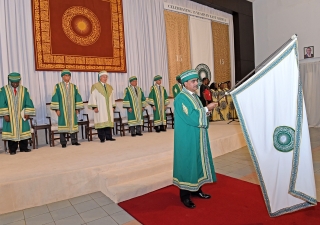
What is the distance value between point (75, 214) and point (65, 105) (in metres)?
2.73

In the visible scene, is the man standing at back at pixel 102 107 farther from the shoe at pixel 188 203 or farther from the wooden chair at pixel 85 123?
the shoe at pixel 188 203

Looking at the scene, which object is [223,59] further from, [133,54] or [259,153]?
[259,153]

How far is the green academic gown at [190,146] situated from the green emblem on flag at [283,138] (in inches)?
23.2

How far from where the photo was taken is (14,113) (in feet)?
14.1

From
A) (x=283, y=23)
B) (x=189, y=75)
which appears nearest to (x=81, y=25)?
(x=189, y=75)

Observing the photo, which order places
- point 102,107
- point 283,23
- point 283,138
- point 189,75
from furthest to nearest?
point 283,23 < point 102,107 < point 189,75 < point 283,138

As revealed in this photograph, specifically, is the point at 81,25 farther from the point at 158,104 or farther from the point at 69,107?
the point at 158,104

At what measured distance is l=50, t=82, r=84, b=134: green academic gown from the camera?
4.75 m

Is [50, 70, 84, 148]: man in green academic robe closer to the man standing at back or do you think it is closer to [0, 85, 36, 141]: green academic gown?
the man standing at back

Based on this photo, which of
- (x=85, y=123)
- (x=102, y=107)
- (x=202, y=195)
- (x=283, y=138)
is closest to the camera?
(x=283, y=138)

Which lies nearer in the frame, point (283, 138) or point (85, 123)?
point (283, 138)

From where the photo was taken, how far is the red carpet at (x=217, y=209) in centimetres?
218

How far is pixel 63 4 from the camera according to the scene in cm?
566

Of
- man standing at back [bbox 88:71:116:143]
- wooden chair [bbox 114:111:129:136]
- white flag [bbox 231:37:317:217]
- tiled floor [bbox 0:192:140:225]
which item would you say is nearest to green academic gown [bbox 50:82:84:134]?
man standing at back [bbox 88:71:116:143]
